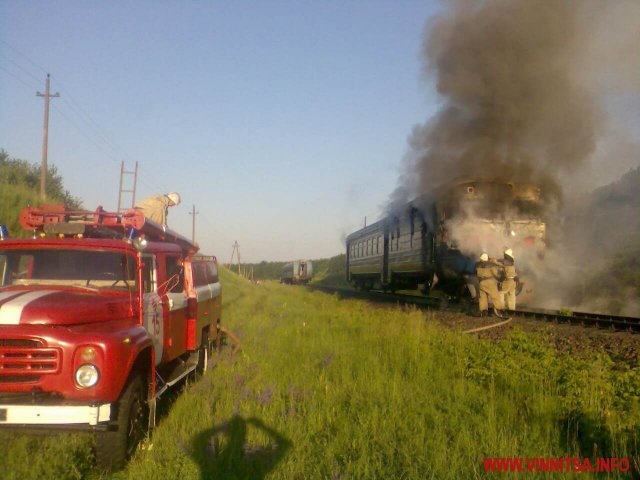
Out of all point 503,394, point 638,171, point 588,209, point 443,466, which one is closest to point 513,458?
point 443,466

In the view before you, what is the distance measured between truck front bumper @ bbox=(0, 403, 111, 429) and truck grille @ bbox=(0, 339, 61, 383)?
259 millimetres

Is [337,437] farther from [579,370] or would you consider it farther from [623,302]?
[623,302]

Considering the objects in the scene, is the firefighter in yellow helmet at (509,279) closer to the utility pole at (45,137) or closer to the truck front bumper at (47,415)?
the truck front bumper at (47,415)

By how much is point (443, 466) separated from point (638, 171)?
55.3 metres

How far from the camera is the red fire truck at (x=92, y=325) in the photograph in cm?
432

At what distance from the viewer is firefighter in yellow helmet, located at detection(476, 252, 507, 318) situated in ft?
48.2

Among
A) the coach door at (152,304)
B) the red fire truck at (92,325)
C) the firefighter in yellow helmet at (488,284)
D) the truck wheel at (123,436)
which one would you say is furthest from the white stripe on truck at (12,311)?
the firefighter in yellow helmet at (488,284)

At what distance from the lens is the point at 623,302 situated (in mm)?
20344

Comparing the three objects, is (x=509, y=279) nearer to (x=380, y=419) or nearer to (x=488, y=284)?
(x=488, y=284)

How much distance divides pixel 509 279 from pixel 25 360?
1319cm

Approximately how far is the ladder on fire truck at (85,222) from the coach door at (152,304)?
37 cm

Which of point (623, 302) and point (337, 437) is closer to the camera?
point (337, 437)

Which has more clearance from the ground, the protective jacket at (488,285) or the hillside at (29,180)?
the hillside at (29,180)

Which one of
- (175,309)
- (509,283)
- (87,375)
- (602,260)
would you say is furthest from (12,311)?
(602,260)
